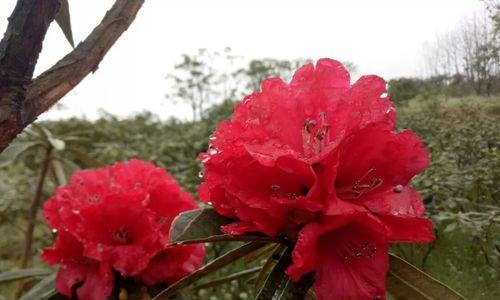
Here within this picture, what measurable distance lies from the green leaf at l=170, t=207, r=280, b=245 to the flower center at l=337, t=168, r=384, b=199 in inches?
3.7

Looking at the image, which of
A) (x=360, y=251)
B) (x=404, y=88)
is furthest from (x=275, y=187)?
(x=404, y=88)

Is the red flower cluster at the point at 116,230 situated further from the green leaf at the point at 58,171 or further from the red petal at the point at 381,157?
the green leaf at the point at 58,171

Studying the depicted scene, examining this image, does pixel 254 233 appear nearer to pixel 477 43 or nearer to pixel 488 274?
pixel 488 274

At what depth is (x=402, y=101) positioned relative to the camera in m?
1.09

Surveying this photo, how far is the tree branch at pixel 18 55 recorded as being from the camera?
18.5 inches

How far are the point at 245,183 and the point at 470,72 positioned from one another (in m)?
0.59

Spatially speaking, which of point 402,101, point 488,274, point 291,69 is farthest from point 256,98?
point 291,69

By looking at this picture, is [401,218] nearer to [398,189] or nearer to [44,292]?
[398,189]

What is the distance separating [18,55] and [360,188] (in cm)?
39

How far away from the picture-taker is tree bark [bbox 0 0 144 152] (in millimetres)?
472

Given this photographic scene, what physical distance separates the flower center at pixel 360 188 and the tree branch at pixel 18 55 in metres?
0.35

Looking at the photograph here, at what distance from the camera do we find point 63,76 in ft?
1.68

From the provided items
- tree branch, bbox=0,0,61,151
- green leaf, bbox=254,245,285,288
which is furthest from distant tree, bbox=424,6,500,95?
tree branch, bbox=0,0,61,151

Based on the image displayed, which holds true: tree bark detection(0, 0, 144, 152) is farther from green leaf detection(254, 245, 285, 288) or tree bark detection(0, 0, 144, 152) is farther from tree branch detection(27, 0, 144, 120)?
green leaf detection(254, 245, 285, 288)
